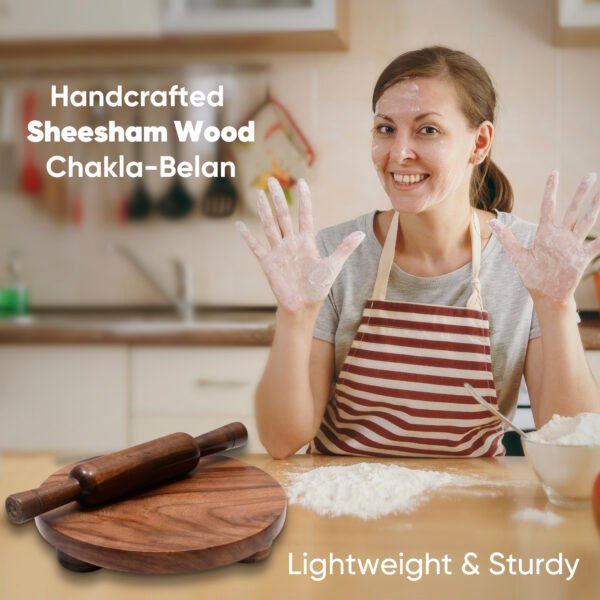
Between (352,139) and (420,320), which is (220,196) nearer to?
(352,139)

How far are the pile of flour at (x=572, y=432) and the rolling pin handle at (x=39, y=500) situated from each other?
17.3 inches

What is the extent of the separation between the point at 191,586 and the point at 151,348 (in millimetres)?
1322

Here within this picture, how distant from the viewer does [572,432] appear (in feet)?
2.58

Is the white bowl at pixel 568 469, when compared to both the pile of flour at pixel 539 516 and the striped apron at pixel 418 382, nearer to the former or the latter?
the pile of flour at pixel 539 516

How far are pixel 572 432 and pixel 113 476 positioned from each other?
447mm

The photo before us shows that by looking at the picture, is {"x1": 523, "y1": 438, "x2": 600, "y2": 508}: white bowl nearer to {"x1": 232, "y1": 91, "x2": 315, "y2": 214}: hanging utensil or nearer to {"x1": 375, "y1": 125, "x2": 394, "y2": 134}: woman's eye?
{"x1": 375, "y1": 125, "x2": 394, "y2": 134}: woman's eye

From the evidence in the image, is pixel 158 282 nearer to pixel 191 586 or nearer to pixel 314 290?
pixel 314 290

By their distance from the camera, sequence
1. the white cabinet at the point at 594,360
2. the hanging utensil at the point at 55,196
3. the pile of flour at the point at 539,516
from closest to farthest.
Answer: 1. the pile of flour at the point at 539,516
2. the white cabinet at the point at 594,360
3. the hanging utensil at the point at 55,196

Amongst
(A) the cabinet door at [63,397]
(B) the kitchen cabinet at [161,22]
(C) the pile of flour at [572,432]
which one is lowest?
(A) the cabinet door at [63,397]

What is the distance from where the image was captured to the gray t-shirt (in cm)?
119

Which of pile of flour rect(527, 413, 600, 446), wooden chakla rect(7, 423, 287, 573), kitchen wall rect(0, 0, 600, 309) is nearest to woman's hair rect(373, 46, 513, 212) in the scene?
pile of flour rect(527, 413, 600, 446)

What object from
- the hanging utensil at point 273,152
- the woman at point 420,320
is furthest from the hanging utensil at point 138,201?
the woman at point 420,320

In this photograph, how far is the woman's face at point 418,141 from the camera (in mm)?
1165

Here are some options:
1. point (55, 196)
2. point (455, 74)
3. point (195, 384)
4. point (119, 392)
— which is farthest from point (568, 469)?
point (55, 196)
